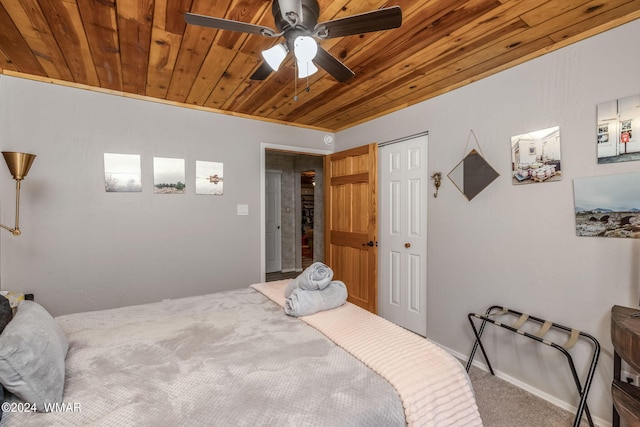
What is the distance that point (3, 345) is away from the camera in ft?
3.31

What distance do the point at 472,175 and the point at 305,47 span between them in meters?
1.80

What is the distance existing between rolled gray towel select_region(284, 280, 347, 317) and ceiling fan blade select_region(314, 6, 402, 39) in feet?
4.84

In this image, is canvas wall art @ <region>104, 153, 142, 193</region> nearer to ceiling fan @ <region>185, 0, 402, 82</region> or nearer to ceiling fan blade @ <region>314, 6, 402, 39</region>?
ceiling fan @ <region>185, 0, 402, 82</region>

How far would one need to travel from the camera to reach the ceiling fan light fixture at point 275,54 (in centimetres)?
153

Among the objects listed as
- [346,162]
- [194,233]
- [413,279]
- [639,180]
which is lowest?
[413,279]

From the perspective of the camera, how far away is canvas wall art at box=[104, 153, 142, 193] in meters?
2.82

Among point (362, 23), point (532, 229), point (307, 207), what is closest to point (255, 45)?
point (362, 23)

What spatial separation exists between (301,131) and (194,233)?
6.10ft

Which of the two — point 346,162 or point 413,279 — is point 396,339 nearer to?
point 413,279

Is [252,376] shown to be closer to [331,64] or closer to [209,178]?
[331,64]

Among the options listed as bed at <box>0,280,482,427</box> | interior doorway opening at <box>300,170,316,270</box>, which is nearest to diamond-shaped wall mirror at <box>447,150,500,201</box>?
bed at <box>0,280,482,427</box>

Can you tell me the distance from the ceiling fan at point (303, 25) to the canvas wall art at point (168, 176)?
6.49 feet

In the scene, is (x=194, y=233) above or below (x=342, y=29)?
below

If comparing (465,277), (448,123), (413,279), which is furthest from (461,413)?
(448,123)
